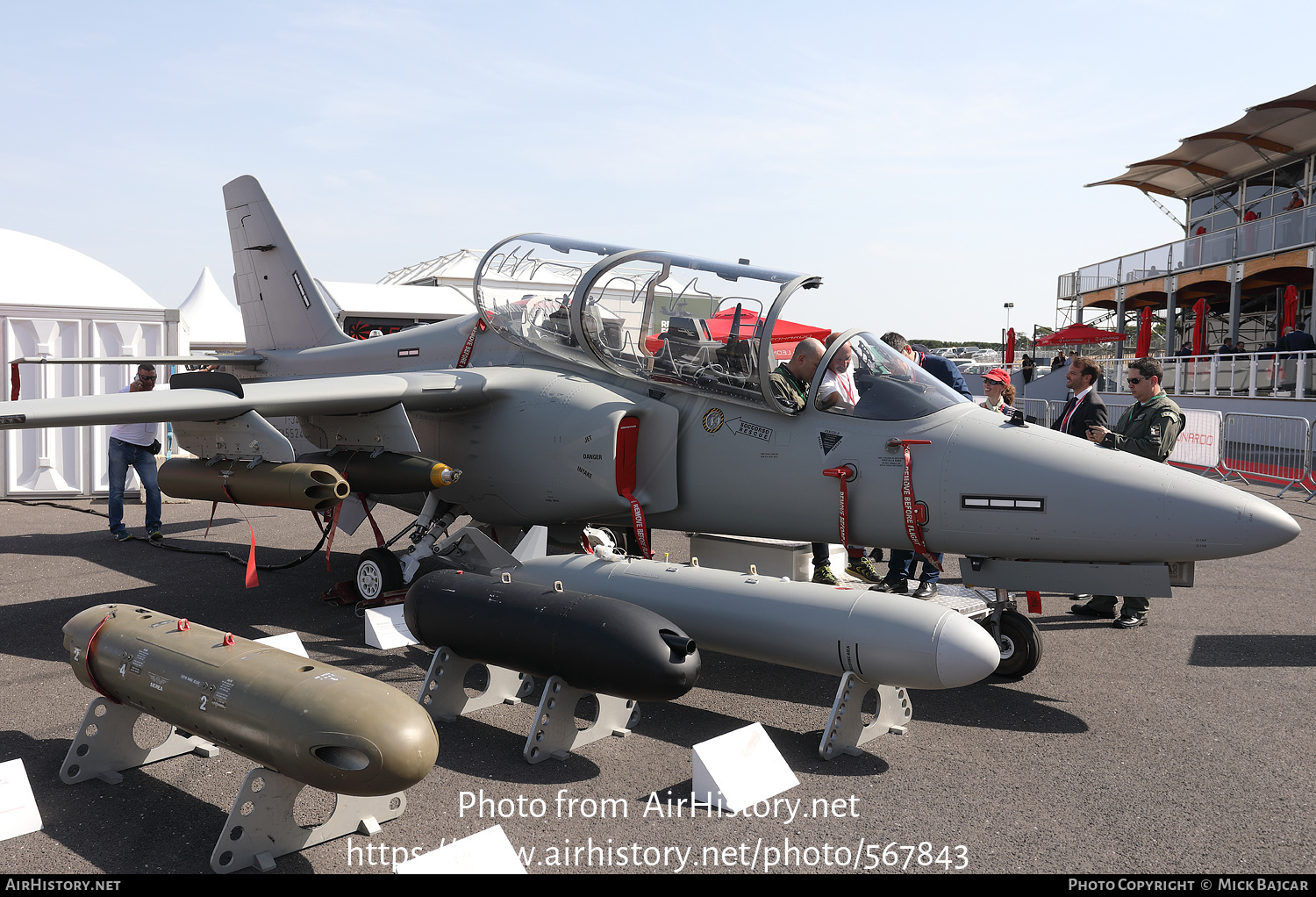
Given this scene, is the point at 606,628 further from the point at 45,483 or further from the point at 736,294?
the point at 45,483

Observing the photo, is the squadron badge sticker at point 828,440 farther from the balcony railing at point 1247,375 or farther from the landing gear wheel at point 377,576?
the balcony railing at point 1247,375

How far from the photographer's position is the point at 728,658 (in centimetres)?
684

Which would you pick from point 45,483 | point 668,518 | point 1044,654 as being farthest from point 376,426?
point 45,483

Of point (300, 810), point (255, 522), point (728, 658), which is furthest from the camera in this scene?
point (255, 522)

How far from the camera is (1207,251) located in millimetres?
30297

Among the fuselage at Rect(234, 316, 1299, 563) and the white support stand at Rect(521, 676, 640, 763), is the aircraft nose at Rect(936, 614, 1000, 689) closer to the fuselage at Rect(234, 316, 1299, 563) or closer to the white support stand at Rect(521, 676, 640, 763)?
the fuselage at Rect(234, 316, 1299, 563)

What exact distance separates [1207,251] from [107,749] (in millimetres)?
34421

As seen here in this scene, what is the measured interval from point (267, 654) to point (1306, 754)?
18.4ft

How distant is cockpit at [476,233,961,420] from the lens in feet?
21.3

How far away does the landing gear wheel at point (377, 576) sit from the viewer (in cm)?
804

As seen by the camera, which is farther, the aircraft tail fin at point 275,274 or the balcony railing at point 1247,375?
the balcony railing at point 1247,375

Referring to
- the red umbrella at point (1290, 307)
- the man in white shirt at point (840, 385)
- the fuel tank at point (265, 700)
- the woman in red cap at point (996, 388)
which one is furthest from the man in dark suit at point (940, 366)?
the red umbrella at point (1290, 307)

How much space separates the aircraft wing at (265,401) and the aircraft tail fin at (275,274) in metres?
3.00

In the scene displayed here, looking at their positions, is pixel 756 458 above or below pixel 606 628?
above
